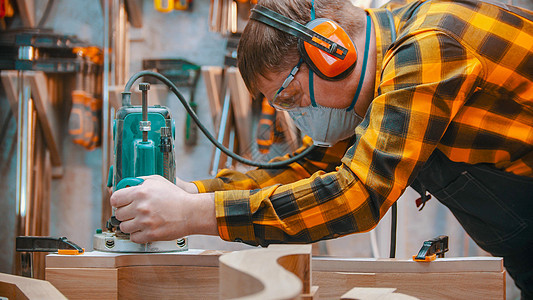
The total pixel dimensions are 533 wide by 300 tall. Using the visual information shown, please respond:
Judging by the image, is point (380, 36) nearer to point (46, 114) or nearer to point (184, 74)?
point (184, 74)

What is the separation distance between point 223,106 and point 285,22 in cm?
155

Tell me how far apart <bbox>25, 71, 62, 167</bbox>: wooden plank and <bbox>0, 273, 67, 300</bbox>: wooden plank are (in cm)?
190

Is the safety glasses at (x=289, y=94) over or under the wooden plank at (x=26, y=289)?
over

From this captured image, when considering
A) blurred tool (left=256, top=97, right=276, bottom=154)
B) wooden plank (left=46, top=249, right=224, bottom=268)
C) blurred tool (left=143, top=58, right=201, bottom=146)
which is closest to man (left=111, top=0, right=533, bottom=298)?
wooden plank (left=46, top=249, right=224, bottom=268)

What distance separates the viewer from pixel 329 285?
1.19 metres

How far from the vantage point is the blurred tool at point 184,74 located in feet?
9.59

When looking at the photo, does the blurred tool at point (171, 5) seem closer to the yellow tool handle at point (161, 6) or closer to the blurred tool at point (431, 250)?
the yellow tool handle at point (161, 6)

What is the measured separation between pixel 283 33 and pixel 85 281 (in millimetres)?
734

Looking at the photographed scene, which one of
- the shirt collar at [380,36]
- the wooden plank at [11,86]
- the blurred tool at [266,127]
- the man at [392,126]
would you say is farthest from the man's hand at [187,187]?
the wooden plank at [11,86]

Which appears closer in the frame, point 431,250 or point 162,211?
point 162,211

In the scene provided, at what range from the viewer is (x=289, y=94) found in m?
1.37

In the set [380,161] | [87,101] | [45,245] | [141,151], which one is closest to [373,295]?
[380,161]

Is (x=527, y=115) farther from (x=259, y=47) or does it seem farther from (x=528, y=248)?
(x=259, y=47)

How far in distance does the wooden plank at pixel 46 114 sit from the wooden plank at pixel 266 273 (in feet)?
7.65
